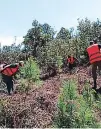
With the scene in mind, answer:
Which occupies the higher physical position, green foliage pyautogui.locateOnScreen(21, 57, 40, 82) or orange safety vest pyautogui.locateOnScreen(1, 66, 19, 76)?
orange safety vest pyautogui.locateOnScreen(1, 66, 19, 76)

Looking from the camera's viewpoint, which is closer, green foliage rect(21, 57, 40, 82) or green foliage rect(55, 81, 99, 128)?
green foliage rect(55, 81, 99, 128)

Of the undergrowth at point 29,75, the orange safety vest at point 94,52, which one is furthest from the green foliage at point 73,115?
the orange safety vest at point 94,52

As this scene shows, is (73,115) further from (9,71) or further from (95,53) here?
(9,71)

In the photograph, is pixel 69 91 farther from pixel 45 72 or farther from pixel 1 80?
pixel 45 72

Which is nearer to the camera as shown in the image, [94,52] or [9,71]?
[94,52]

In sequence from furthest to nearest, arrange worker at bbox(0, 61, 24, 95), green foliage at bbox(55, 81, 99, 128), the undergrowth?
worker at bbox(0, 61, 24, 95) → the undergrowth → green foliage at bbox(55, 81, 99, 128)

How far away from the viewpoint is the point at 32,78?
26.8 ft

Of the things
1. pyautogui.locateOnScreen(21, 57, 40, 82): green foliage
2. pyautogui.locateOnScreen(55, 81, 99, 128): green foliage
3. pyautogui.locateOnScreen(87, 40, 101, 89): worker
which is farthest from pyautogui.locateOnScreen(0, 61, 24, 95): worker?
pyautogui.locateOnScreen(55, 81, 99, 128): green foliage

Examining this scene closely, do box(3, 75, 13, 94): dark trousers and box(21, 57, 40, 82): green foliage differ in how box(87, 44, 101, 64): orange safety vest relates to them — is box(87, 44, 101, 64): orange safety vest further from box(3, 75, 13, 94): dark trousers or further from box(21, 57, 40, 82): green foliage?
box(3, 75, 13, 94): dark trousers

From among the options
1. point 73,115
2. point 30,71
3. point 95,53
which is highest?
point 95,53

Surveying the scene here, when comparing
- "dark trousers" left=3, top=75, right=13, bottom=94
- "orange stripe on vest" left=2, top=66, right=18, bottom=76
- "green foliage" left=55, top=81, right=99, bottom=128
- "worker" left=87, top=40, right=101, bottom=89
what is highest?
"worker" left=87, top=40, right=101, bottom=89

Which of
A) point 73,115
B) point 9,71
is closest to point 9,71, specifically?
point 9,71

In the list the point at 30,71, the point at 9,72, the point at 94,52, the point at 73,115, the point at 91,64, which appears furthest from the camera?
the point at 9,72

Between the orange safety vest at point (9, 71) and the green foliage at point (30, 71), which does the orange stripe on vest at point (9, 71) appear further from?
the green foliage at point (30, 71)
